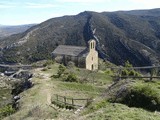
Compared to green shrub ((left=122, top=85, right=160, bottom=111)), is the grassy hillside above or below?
below

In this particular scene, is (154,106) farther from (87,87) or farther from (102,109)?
(87,87)

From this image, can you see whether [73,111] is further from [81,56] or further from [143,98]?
[81,56]

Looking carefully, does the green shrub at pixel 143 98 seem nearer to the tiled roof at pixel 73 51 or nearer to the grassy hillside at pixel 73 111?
the grassy hillside at pixel 73 111

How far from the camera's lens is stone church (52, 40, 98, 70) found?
256 ft

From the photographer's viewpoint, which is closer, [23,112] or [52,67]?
[23,112]

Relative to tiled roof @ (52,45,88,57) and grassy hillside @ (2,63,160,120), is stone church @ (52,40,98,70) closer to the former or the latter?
tiled roof @ (52,45,88,57)

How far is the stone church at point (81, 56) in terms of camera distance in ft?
256

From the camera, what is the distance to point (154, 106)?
62.6 feet

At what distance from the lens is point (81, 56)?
7825 centimetres

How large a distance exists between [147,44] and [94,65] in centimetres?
11613

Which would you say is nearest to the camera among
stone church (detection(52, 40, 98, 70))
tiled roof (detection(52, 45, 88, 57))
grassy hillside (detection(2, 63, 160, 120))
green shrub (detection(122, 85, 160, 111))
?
grassy hillside (detection(2, 63, 160, 120))

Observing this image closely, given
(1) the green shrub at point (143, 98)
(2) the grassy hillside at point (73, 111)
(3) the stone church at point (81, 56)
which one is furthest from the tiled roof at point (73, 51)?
(1) the green shrub at point (143, 98)

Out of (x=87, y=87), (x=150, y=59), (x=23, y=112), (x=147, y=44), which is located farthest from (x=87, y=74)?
(x=147, y=44)

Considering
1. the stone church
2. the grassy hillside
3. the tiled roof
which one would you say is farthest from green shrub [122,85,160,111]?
the tiled roof
